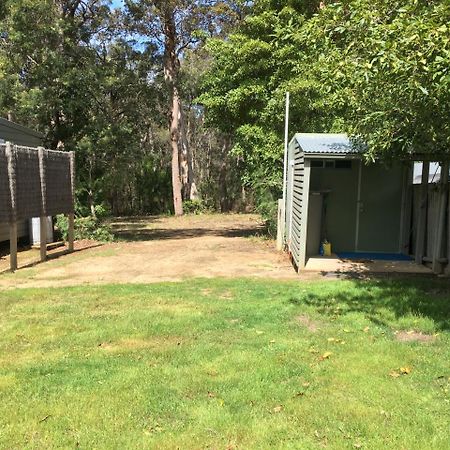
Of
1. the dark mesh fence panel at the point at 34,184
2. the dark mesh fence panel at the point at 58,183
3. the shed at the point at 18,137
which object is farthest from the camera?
the shed at the point at 18,137

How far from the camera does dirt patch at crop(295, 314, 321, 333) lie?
548cm

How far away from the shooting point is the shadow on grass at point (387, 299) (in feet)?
19.6

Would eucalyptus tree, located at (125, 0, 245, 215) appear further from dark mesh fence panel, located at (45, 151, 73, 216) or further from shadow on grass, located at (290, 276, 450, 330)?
shadow on grass, located at (290, 276, 450, 330)

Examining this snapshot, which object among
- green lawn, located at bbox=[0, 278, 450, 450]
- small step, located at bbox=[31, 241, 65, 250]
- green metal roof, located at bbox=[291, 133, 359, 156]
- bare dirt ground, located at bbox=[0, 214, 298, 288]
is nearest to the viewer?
green lawn, located at bbox=[0, 278, 450, 450]

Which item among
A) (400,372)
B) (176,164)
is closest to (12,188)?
(400,372)

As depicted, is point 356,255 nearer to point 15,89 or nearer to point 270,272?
point 270,272

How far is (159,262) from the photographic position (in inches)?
406

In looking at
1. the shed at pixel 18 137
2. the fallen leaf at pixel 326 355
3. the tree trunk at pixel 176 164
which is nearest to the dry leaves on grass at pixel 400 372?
the fallen leaf at pixel 326 355

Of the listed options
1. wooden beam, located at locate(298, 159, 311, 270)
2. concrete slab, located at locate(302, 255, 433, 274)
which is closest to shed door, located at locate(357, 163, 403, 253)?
concrete slab, located at locate(302, 255, 433, 274)

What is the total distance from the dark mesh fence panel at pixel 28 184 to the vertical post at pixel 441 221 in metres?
7.16

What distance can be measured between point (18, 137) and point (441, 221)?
938 centimetres

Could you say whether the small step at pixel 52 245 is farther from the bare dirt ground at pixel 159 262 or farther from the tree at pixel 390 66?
the tree at pixel 390 66

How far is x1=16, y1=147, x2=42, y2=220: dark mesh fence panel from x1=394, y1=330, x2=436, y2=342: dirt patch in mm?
6933

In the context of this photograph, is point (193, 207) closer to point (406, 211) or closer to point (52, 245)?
point (52, 245)
